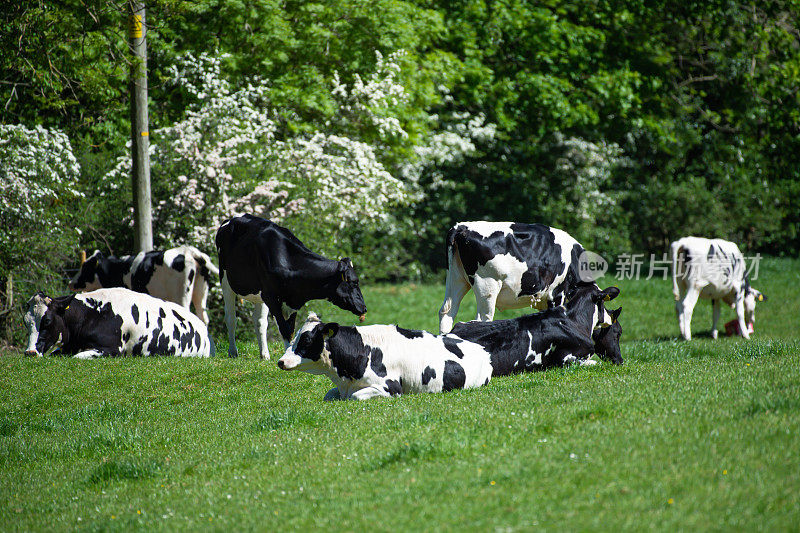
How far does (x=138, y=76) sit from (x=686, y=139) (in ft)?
66.7

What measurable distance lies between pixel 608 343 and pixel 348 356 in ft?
11.4

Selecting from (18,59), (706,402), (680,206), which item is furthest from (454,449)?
(680,206)

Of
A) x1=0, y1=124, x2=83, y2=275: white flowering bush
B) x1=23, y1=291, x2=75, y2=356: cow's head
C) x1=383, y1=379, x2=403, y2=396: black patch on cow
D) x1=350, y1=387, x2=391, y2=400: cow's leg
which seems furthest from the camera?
x1=0, y1=124, x2=83, y2=275: white flowering bush

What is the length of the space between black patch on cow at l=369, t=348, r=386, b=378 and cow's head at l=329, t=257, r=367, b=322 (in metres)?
2.87

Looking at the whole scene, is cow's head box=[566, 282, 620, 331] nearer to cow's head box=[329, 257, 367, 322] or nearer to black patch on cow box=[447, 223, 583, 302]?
black patch on cow box=[447, 223, 583, 302]

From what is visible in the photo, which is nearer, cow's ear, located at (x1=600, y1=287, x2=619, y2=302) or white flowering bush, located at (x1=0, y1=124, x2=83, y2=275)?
cow's ear, located at (x1=600, y1=287, x2=619, y2=302)

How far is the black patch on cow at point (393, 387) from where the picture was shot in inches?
358

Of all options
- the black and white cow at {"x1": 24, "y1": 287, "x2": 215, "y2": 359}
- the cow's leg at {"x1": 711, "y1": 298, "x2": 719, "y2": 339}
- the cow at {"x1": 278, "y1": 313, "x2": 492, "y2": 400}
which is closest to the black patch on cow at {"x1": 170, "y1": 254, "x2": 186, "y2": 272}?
the black and white cow at {"x1": 24, "y1": 287, "x2": 215, "y2": 359}

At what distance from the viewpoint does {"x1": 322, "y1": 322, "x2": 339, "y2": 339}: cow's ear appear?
8930mm

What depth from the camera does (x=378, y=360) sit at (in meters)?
9.12

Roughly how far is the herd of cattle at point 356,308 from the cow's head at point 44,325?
16 millimetres

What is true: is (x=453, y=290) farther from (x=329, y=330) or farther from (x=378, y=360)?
(x=329, y=330)

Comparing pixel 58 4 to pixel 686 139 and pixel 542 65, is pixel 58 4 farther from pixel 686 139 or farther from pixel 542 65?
pixel 686 139

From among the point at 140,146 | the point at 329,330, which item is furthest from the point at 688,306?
the point at 140,146
